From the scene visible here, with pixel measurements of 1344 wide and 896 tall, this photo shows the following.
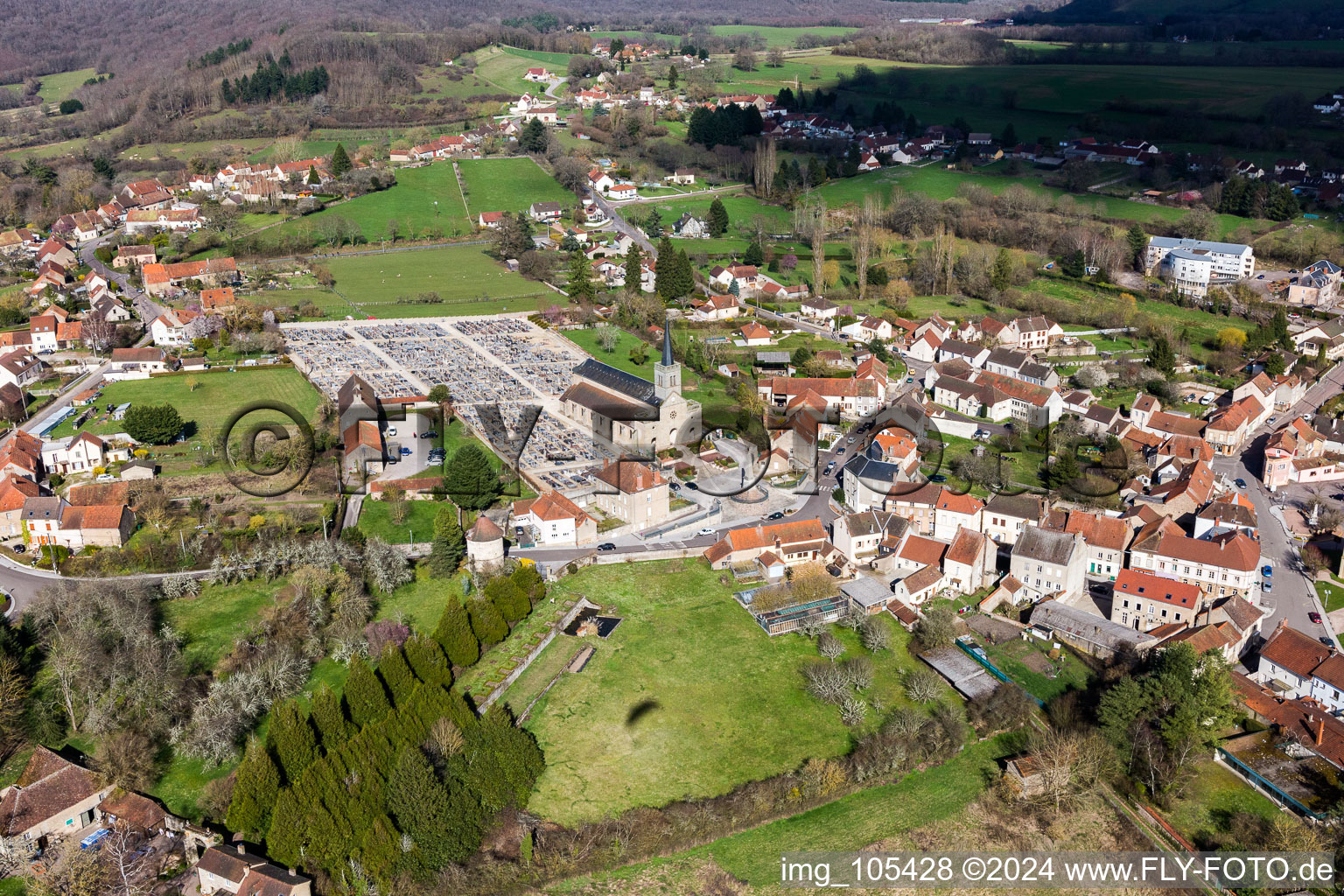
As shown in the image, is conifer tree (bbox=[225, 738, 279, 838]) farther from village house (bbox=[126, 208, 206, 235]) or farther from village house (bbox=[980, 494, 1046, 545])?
village house (bbox=[126, 208, 206, 235])

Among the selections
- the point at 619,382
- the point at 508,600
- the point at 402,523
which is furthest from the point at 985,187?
the point at 508,600

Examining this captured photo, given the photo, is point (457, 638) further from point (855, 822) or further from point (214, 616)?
point (855, 822)

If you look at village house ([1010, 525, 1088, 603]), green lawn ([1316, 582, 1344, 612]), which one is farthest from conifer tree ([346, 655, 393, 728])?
green lawn ([1316, 582, 1344, 612])

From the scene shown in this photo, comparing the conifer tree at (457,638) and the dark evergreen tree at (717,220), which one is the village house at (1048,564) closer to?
the conifer tree at (457,638)

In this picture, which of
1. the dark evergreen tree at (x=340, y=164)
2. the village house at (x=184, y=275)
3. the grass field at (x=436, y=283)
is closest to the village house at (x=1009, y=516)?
the grass field at (x=436, y=283)

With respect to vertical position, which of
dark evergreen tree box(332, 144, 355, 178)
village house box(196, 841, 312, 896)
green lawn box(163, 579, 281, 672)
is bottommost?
green lawn box(163, 579, 281, 672)

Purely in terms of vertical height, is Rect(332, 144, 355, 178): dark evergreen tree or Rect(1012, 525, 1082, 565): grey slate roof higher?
Rect(332, 144, 355, 178): dark evergreen tree
